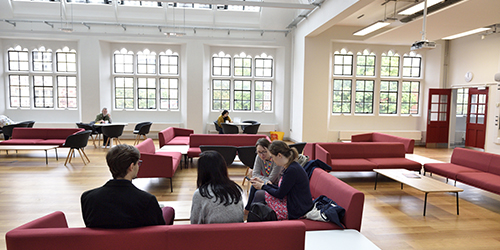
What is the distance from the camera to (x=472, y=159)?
19.0 ft

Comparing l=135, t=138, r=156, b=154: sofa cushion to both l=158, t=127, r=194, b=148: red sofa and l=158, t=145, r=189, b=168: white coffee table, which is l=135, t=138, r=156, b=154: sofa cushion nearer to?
l=158, t=145, r=189, b=168: white coffee table

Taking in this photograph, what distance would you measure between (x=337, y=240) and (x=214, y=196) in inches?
45.5

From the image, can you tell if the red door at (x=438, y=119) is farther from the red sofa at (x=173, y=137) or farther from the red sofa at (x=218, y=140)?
the red sofa at (x=173, y=137)

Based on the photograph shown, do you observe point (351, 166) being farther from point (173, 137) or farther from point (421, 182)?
point (173, 137)

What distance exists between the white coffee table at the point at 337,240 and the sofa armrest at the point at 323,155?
10.4 feet

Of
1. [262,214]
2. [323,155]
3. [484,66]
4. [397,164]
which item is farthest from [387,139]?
[262,214]

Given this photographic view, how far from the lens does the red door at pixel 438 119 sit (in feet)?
36.9

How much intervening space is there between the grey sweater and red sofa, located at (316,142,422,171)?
13.1 ft

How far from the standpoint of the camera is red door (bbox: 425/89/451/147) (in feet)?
36.9

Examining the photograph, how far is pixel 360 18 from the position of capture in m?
9.74

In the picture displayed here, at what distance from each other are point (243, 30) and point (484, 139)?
9.04 m

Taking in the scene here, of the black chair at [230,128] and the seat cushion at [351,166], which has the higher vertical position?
the black chair at [230,128]

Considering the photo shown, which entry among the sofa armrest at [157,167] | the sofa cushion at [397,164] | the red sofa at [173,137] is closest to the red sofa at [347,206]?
the sofa armrest at [157,167]

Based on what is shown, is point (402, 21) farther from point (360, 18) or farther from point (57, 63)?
point (57, 63)
